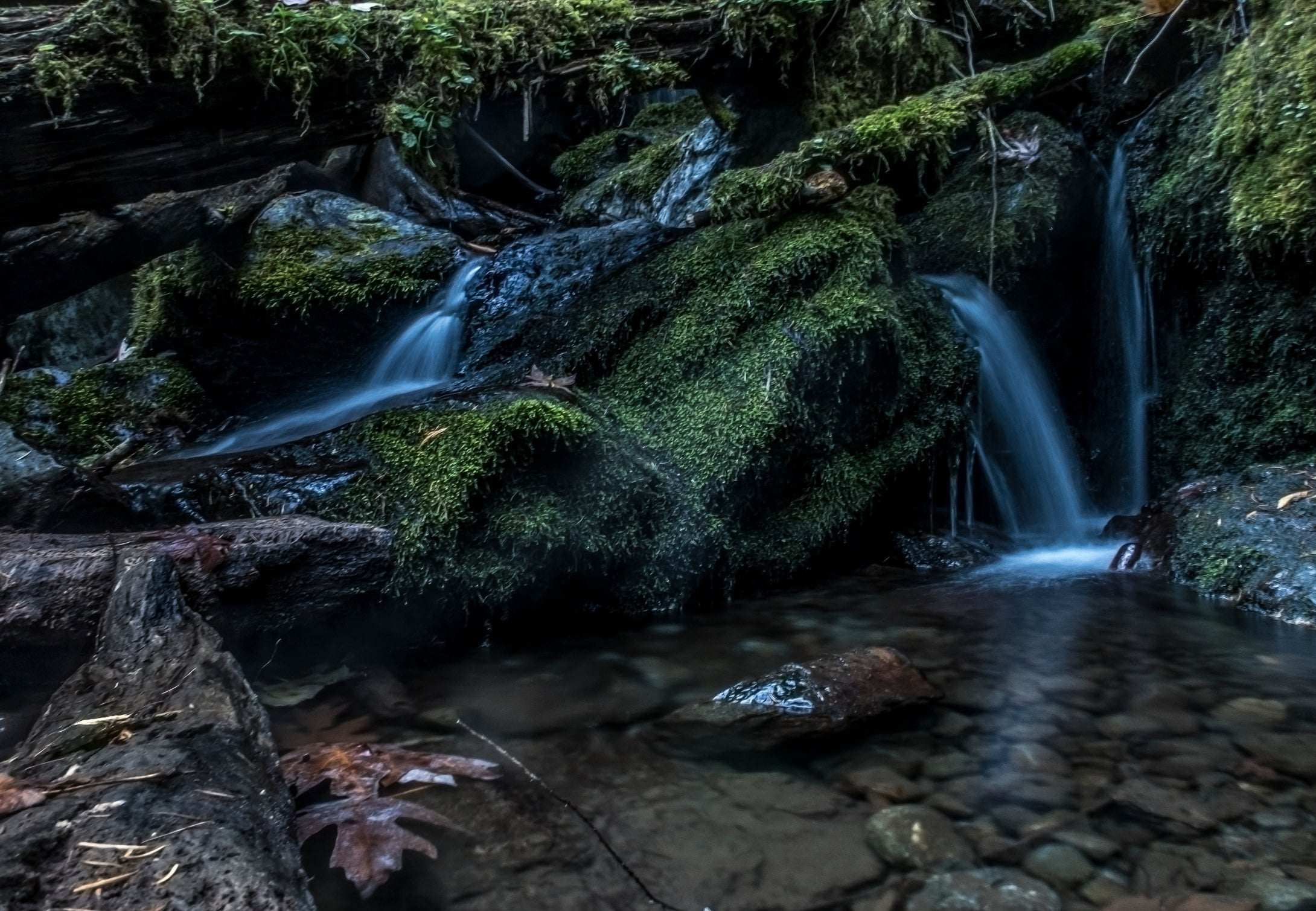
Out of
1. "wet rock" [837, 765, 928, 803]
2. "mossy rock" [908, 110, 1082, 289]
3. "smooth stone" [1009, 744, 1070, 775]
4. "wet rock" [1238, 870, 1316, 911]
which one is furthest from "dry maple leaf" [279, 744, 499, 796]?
"mossy rock" [908, 110, 1082, 289]

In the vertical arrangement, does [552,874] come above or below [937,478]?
below

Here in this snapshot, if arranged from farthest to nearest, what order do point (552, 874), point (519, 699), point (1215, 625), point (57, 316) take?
point (57, 316) < point (1215, 625) < point (519, 699) < point (552, 874)

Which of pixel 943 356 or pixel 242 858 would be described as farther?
pixel 943 356

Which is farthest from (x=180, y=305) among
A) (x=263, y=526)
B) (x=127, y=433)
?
(x=263, y=526)

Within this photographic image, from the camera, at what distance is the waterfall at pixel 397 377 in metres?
5.15

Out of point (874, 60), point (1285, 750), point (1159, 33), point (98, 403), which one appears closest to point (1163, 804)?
point (1285, 750)

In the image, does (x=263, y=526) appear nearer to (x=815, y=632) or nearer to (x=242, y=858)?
(x=242, y=858)

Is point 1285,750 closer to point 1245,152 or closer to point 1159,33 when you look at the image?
point 1245,152

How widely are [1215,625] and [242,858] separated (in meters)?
3.88

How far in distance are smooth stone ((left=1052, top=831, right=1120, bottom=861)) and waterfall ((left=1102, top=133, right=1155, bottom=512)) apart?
13.6ft

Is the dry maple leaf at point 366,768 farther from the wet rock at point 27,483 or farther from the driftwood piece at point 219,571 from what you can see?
the wet rock at point 27,483

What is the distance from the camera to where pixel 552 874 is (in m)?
2.18

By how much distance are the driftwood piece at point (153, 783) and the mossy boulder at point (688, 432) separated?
120cm

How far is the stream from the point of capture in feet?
7.01
